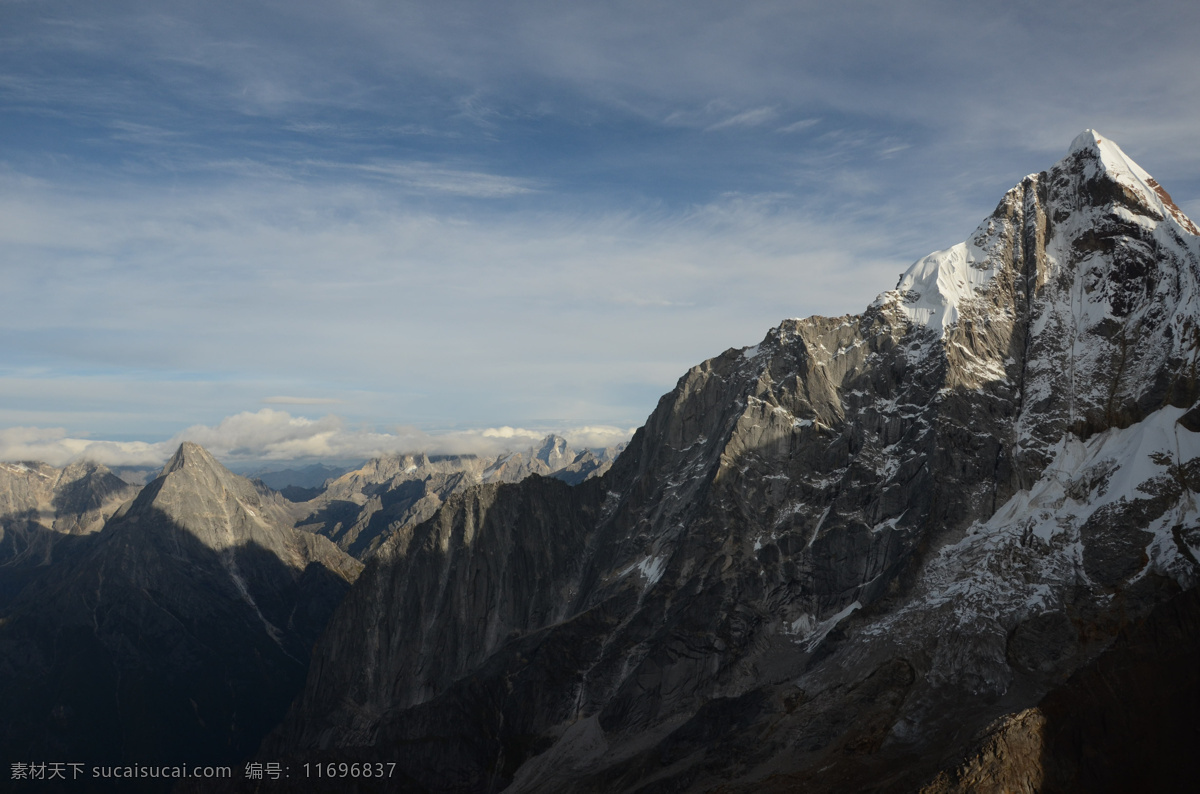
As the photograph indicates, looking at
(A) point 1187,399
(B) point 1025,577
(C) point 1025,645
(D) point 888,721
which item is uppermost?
(A) point 1187,399

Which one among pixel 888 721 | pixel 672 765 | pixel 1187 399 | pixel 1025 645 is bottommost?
pixel 672 765

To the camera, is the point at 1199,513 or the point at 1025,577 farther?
the point at 1025,577

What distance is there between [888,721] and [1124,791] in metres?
48.6

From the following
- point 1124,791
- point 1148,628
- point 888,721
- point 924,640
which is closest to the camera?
point 1124,791

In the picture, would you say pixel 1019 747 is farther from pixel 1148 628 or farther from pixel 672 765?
pixel 672 765

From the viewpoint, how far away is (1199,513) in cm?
17288

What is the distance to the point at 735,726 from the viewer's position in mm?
184125

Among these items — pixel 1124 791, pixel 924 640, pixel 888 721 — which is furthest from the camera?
pixel 924 640

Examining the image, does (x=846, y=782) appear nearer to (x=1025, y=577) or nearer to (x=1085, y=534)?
(x=1025, y=577)

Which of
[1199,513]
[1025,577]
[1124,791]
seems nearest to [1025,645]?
[1025,577]

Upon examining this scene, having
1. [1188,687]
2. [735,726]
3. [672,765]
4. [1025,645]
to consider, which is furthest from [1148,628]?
[672,765]

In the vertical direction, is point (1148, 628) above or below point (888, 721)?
above

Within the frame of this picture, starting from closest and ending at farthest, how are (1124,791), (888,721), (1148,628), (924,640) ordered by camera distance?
1. (1124,791)
2. (1148,628)
3. (888,721)
4. (924,640)

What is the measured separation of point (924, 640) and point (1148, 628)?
155 ft
